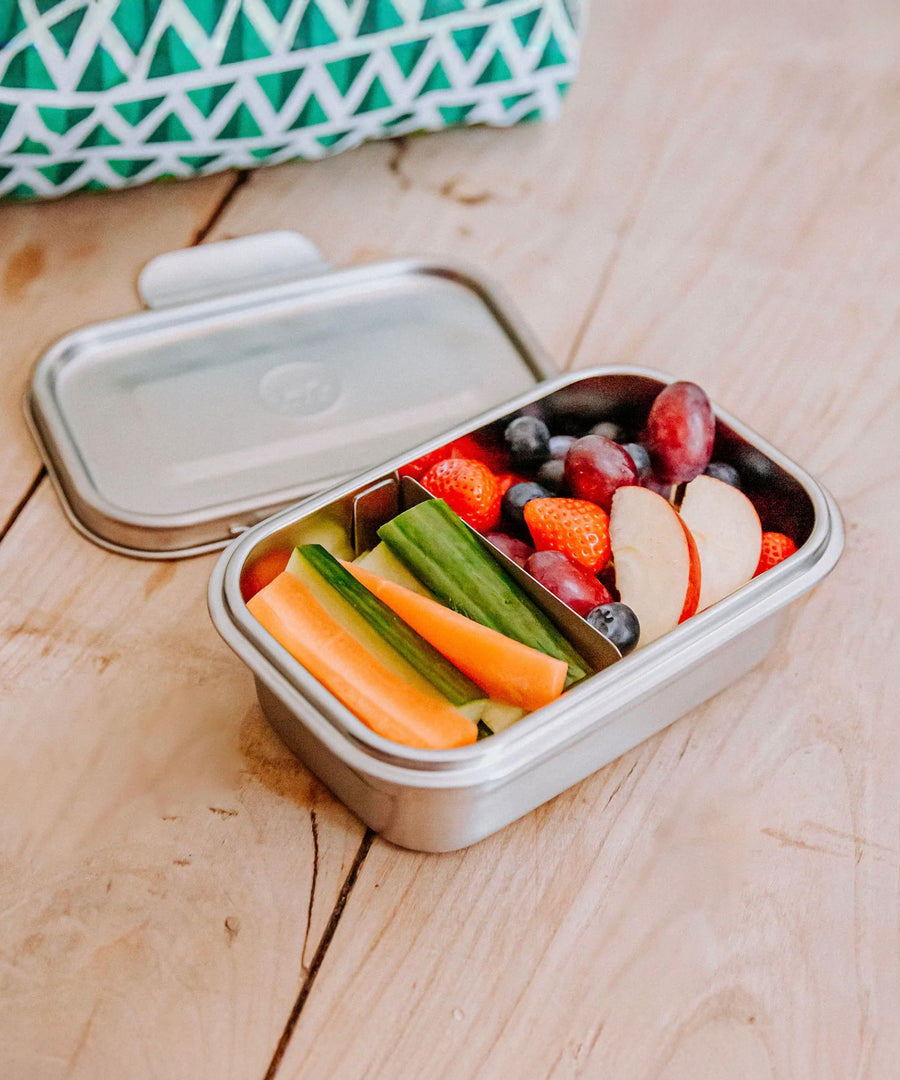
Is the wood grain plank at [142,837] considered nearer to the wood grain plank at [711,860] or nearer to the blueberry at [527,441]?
the wood grain plank at [711,860]

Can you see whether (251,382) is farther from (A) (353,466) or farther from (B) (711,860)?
(B) (711,860)

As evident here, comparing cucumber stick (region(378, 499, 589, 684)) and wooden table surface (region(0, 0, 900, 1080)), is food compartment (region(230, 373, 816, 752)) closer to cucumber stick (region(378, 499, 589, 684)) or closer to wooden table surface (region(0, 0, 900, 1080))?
cucumber stick (region(378, 499, 589, 684))

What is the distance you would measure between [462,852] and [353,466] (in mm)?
350

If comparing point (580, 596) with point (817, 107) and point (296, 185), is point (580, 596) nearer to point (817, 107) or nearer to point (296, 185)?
point (296, 185)

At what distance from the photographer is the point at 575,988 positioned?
64 cm

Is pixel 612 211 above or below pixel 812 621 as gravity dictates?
above

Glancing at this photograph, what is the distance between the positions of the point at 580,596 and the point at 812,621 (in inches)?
10.2

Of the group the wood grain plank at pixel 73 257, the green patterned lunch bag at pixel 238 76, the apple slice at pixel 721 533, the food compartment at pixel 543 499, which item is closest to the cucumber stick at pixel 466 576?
the food compartment at pixel 543 499

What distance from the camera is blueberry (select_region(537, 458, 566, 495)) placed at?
0.77 m

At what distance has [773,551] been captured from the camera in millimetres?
737

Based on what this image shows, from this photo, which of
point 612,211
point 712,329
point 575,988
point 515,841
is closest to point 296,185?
point 612,211

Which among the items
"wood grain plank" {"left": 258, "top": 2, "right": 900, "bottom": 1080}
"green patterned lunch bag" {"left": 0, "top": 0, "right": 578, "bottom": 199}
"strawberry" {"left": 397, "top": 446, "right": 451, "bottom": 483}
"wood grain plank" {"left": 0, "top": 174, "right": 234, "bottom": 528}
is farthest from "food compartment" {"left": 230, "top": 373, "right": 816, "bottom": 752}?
"green patterned lunch bag" {"left": 0, "top": 0, "right": 578, "bottom": 199}

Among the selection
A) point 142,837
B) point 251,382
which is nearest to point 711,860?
point 142,837

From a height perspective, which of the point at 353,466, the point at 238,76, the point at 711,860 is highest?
the point at 238,76
